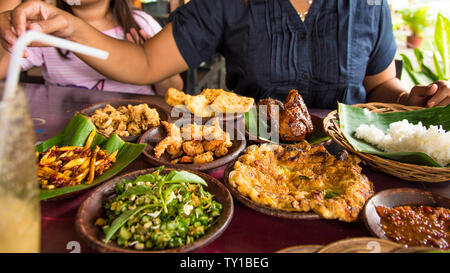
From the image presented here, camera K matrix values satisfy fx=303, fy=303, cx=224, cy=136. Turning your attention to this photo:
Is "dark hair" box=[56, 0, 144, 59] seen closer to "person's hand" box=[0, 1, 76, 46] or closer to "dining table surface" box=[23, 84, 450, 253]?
"person's hand" box=[0, 1, 76, 46]

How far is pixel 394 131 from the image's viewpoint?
173cm

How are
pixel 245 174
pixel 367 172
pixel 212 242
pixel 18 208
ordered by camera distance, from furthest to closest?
pixel 367 172 → pixel 245 174 → pixel 212 242 → pixel 18 208

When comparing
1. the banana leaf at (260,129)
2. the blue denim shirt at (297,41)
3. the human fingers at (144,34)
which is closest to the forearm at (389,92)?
the blue denim shirt at (297,41)

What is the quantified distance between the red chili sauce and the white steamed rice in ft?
1.34

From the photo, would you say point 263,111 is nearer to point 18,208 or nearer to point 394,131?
point 394,131

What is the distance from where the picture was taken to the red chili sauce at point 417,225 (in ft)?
3.62

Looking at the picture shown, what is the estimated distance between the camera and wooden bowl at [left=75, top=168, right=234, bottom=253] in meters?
0.99

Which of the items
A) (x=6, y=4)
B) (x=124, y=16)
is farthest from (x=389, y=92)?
(x=6, y=4)

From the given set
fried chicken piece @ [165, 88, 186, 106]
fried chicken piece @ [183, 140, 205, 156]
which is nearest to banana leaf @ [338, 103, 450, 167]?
fried chicken piece @ [183, 140, 205, 156]

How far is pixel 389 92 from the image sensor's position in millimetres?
2695

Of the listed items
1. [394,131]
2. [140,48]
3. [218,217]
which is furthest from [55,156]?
[394,131]

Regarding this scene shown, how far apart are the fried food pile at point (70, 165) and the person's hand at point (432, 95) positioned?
80.9 inches

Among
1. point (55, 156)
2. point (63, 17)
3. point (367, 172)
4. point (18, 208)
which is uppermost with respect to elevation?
point (63, 17)

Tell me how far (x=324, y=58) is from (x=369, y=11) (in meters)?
0.58
